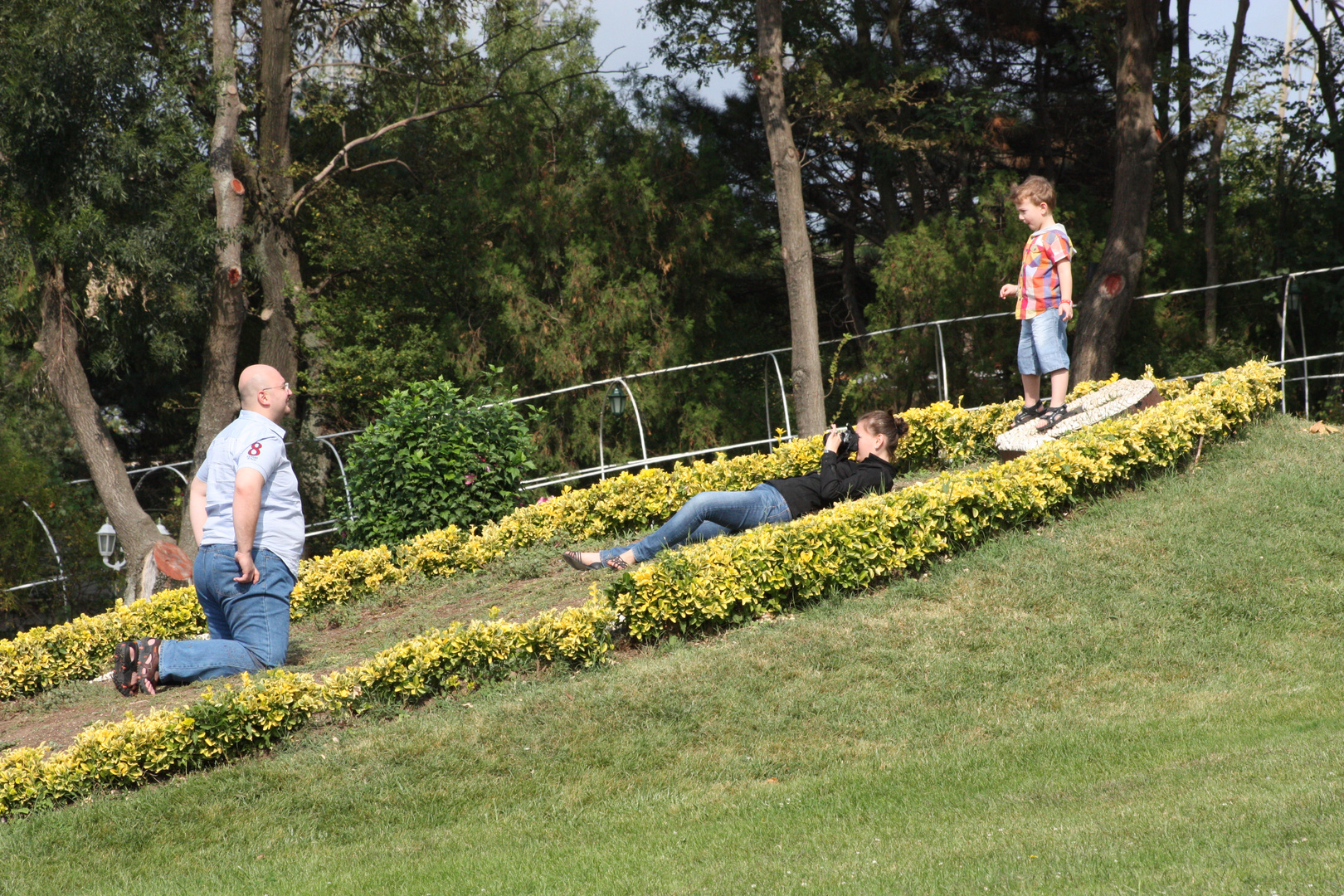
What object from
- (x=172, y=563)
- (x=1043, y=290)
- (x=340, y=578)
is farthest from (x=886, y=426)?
(x=172, y=563)

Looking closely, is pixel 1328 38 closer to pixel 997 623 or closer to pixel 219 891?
pixel 997 623

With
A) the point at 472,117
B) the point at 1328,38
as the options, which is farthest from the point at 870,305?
the point at 472,117

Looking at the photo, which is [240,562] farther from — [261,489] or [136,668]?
[136,668]

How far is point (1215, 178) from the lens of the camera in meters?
12.9

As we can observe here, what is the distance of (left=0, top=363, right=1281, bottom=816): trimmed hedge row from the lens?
16.2 ft

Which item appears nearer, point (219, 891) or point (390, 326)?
point (219, 891)

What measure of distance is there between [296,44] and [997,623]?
1409cm

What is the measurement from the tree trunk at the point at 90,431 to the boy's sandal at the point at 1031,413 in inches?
340

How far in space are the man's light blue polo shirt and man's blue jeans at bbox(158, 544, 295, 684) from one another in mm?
67

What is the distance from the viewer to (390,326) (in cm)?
1628

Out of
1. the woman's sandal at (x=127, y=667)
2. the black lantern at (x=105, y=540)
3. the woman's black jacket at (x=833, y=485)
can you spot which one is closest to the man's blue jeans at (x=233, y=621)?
the woman's sandal at (x=127, y=667)

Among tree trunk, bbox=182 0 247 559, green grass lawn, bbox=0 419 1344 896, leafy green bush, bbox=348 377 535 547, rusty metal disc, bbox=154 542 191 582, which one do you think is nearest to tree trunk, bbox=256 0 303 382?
tree trunk, bbox=182 0 247 559

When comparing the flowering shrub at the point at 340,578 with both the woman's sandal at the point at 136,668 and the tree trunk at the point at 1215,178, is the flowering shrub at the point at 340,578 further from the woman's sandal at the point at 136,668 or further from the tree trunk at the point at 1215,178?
the tree trunk at the point at 1215,178

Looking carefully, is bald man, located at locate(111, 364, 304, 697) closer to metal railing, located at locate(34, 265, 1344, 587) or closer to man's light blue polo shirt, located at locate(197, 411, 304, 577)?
man's light blue polo shirt, located at locate(197, 411, 304, 577)
